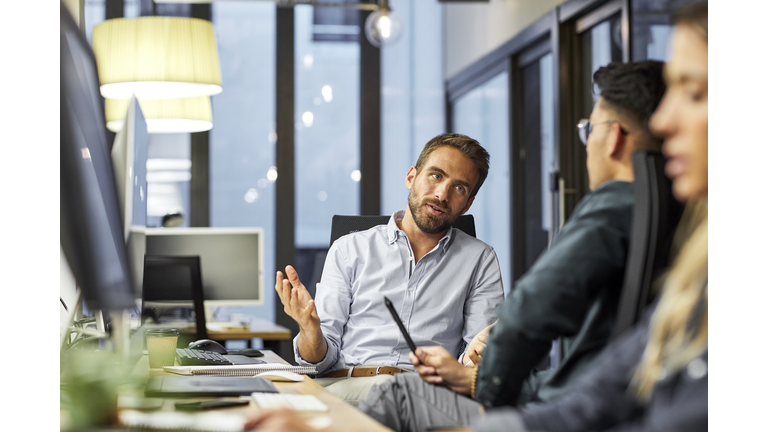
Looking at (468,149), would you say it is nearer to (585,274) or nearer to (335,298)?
(335,298)

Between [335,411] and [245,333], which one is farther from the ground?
[335,411]

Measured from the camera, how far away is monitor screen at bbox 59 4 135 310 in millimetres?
1304

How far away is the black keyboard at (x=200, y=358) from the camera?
1621mm

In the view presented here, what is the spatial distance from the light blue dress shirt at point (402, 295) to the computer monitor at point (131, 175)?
651 mm

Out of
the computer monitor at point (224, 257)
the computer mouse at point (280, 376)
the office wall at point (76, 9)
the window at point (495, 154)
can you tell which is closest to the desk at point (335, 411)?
the computer mouse at point (280, 376)

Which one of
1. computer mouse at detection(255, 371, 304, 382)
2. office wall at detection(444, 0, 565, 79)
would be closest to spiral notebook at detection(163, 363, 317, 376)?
computer mouse at detection(255, 371, 304, 382)

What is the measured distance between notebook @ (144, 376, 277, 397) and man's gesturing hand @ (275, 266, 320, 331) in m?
0.25

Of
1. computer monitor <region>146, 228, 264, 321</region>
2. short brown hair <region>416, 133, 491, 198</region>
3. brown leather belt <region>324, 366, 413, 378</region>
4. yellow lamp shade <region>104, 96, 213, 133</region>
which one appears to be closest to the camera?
brown leather belt <region>324, 366, 413, 378</region>

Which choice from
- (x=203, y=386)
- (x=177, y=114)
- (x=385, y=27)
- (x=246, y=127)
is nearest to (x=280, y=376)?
(x=203, y=386)

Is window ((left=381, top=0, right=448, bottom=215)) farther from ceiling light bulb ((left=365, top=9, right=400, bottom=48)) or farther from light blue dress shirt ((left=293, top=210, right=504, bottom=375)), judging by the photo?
light blue dress shirt ((left=293, top=210, right=504, bottom=375))

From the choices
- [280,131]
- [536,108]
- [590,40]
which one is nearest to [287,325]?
[280,131]

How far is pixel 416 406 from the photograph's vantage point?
4.51 ft

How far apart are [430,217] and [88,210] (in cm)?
97
